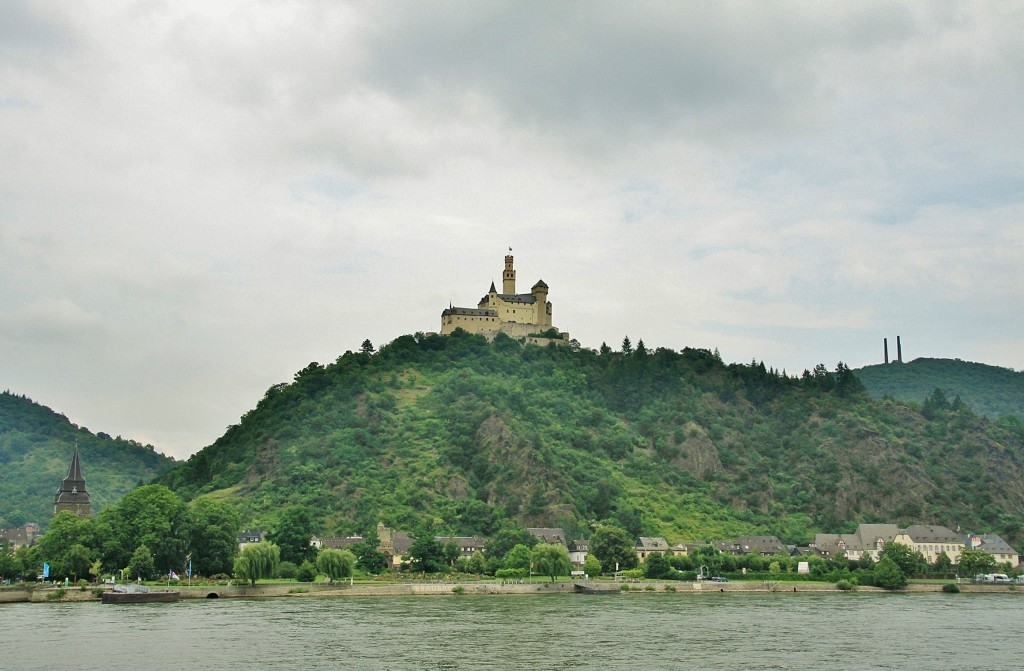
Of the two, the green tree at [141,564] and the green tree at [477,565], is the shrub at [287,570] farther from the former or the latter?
the green tree at [477,565]

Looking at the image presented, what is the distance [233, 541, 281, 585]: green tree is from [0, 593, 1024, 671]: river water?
4724 mm

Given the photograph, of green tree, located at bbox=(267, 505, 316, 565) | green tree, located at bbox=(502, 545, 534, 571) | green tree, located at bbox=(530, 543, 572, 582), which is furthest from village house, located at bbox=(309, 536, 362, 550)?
green tree, located at bbox=(530, 543, 572, 582)

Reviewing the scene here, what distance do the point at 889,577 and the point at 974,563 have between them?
1823 cm

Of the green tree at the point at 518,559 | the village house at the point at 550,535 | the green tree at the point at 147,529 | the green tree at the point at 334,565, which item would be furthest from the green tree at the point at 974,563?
the green tree at the point at 147,529

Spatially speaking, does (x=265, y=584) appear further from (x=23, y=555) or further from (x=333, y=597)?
(x=23, y=555)

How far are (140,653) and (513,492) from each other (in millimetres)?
106953

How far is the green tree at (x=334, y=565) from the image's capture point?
4417 inches

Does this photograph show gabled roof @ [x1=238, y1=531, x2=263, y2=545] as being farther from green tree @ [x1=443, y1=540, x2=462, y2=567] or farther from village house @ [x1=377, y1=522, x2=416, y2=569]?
green tree @ [x1=443, y1=540, x2=462, y2=567]

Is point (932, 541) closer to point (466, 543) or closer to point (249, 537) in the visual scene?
point (466, 543)

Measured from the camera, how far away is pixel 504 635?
71812 mm

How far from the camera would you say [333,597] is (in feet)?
346

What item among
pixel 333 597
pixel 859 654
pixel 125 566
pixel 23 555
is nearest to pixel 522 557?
pixel 333 597

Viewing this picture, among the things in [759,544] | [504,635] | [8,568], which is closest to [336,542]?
[8,568]

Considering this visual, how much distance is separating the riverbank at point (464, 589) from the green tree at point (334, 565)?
1494 millimetres
